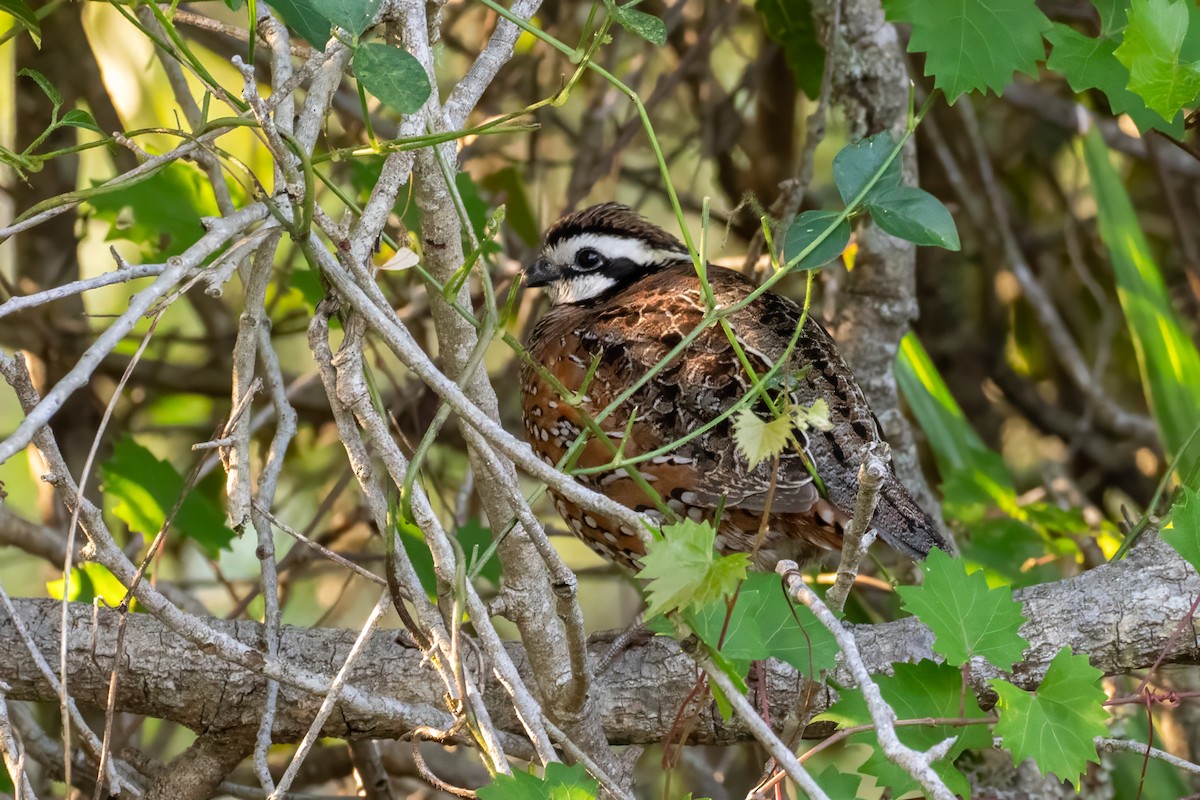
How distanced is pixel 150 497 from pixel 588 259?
1.34 m

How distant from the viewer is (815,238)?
192 centimetres

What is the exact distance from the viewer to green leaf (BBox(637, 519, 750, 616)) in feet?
4.87

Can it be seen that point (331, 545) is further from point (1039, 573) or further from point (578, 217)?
point (1039, 573)

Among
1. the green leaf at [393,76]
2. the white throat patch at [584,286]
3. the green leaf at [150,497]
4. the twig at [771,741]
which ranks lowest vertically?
the twig at [771,741]

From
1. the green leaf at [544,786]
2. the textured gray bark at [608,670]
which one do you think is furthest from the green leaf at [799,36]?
the green leaf at [544,786]

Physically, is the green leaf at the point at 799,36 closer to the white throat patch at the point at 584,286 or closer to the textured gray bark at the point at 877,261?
the textured gray bark at the point at 877,261

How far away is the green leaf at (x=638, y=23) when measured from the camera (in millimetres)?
1815

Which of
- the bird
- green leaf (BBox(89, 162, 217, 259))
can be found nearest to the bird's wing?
the bird

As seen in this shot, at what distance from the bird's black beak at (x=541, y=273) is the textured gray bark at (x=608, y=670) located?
1.27 metres

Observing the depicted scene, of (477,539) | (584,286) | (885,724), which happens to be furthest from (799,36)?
(885,724)

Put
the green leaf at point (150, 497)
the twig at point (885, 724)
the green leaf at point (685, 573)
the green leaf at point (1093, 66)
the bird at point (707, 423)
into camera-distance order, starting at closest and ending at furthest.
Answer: the twig at point (885, 724)
the green leaf at point (685, 573)
the green leaf at point (1093, 66)
the bird at point (707, 423)
the green leaf at point (150, 497)

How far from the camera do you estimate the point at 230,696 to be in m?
2.48

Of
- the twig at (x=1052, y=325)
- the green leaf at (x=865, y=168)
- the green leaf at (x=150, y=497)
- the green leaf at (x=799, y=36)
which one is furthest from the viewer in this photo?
the twig at (x=1052, y=325)

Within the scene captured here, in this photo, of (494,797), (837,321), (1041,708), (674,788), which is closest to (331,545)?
(674,788)
